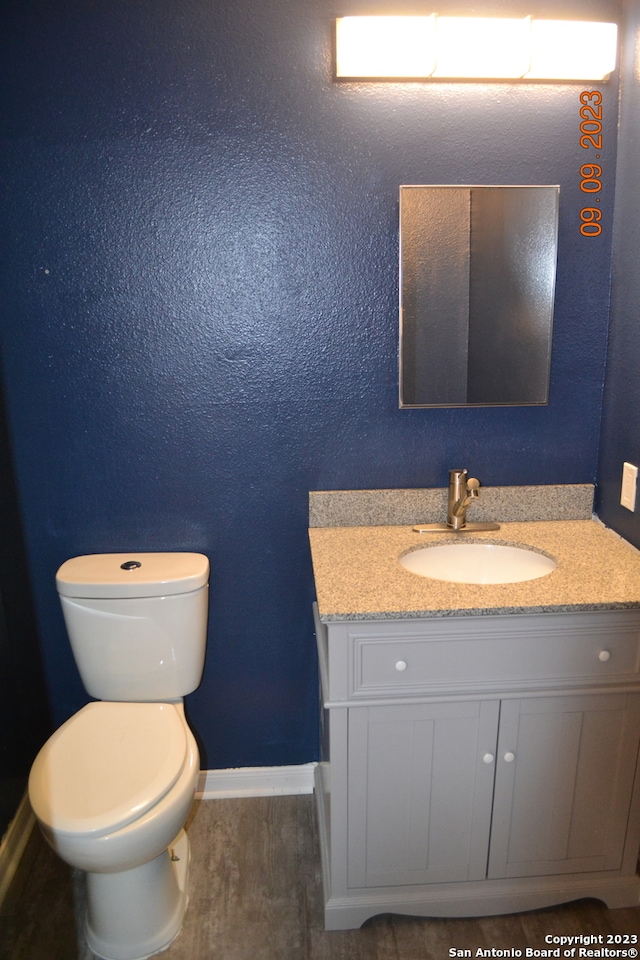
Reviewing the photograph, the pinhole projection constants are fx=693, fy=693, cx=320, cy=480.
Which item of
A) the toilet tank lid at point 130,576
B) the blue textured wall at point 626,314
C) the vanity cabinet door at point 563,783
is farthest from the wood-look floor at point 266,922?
the blue textured wall at point 626,314

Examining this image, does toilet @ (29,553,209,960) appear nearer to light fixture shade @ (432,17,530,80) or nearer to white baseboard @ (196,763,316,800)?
white baseboard @ (196,763,316,800)

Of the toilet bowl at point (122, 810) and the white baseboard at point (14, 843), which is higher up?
the toilet bowl at point (122, 810)

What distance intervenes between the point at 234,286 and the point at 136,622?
35.5 inches

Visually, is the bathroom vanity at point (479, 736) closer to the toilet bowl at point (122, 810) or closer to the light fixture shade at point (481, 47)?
the toilet bowl at point (122, 810)

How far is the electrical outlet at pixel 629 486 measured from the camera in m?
1.73

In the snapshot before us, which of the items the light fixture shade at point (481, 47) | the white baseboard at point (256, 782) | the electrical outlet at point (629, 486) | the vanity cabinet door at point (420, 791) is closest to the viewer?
the vanity cabinet door at point (420, 791)

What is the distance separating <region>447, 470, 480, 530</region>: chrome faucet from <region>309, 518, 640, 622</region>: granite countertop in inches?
1.8

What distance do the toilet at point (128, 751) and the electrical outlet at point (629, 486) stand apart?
3.61ft

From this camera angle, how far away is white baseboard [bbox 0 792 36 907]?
179 cm

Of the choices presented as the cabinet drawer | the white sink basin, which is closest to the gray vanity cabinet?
the cabinet drawer

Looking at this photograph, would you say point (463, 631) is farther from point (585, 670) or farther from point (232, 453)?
point (232, 453)

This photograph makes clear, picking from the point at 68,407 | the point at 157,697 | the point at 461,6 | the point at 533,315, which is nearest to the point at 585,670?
the point at 533,315

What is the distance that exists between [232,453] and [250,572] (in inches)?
13.8

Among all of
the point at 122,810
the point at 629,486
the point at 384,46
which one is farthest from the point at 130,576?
the point at 384,46
